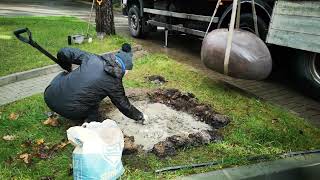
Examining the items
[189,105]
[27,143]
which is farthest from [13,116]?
[189,105]

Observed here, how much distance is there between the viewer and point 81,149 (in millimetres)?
3146

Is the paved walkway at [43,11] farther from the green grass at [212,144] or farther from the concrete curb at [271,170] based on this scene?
the concrete curb at [271,170]

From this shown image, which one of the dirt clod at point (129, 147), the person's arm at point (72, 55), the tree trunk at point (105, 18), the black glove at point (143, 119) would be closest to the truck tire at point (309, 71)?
the black glove at point (143, 119)

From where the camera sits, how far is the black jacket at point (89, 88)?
4219mm

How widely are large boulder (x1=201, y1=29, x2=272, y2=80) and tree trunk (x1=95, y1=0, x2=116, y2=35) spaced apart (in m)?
5.52

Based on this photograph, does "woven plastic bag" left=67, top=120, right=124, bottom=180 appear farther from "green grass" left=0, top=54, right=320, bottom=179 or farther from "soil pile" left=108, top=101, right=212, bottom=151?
"soil pile" left=108, top=101, right=212, bottom=151

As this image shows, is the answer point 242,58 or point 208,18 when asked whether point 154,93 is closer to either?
point 242,58

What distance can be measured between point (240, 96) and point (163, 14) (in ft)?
14.2

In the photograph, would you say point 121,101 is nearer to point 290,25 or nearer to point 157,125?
point 157,125

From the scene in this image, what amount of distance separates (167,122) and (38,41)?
19.5 feet

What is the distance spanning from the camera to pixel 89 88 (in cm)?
424

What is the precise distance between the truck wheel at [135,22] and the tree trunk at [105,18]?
0.98 metres

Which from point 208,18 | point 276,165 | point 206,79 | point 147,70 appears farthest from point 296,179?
point 208,18

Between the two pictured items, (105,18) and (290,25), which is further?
(105,18)
